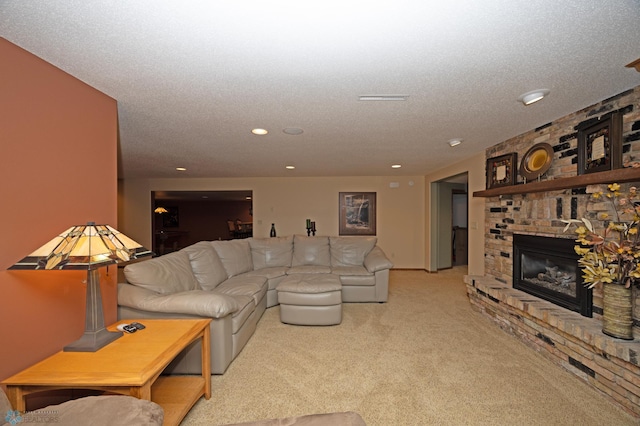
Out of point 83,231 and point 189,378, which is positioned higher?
point 83,231

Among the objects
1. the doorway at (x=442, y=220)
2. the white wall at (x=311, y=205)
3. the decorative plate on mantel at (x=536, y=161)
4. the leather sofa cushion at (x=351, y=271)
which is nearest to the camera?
the decorative plate on mantel at (x=536, y=161)

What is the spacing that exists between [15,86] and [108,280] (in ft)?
4.42

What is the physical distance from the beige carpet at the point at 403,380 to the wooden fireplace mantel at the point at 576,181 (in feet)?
5.17

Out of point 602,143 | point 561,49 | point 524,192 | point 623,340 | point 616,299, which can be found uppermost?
point 561,49

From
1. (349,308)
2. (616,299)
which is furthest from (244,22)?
(349,308)

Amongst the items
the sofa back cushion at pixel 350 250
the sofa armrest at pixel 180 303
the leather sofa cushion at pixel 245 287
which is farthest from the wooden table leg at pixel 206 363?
the sofa back cushion at pixel 350 250

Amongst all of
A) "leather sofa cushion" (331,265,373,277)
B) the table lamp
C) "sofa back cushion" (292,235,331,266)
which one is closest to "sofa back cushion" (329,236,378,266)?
A: "sofa back cushion" (292,235,331,266)

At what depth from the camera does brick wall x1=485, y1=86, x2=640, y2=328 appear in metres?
2.03

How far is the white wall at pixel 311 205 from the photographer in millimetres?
6496

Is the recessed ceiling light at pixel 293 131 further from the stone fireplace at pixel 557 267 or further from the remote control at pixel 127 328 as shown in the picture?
the stone fireplace at pixel 557 267

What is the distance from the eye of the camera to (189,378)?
6.59 feet

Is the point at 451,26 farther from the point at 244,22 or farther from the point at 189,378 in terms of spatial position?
the point at 189,378

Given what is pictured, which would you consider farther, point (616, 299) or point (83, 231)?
point (616, 299)

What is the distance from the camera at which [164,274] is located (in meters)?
2.56
